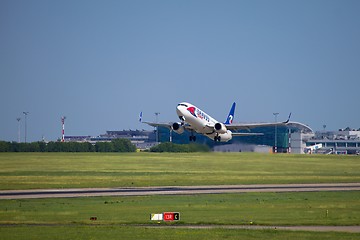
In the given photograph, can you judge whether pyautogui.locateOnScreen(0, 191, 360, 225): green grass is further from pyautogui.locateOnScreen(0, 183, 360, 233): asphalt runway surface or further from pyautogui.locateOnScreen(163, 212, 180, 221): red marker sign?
pyautogui.locateOnScreen(0, 183, 360, 233): asphalt runway surface

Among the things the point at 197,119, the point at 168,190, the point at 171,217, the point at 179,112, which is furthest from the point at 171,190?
the point at 171,217

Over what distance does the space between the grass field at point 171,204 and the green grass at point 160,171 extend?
0.37 ft

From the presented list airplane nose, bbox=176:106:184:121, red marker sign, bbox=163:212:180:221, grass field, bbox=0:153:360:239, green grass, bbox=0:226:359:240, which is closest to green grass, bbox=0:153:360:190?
grass field, bbox=0:153:360:239

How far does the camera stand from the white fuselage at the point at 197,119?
277 feet

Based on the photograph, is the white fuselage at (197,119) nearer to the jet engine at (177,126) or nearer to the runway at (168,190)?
the jet engine at (177,126)

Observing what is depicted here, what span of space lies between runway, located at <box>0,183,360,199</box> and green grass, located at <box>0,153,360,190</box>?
4951 millimetres

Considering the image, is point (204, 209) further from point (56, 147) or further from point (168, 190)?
point (56, 147)

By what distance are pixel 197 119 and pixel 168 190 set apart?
796 inches

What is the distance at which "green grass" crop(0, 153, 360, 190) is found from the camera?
7731 centimetres

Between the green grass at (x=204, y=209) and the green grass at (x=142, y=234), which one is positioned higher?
the green grass at (x=204, y=209)

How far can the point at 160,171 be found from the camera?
93.6 metres

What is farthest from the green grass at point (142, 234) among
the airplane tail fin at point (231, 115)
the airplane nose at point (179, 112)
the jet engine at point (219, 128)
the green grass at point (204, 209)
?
the airplane tail fin at point (231, 115)

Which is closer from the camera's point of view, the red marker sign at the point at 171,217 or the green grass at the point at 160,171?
the red marker sign at the point at 171,217

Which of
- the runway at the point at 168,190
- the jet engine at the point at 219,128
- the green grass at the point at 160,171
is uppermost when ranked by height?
the jet engine at the point at 219,128
